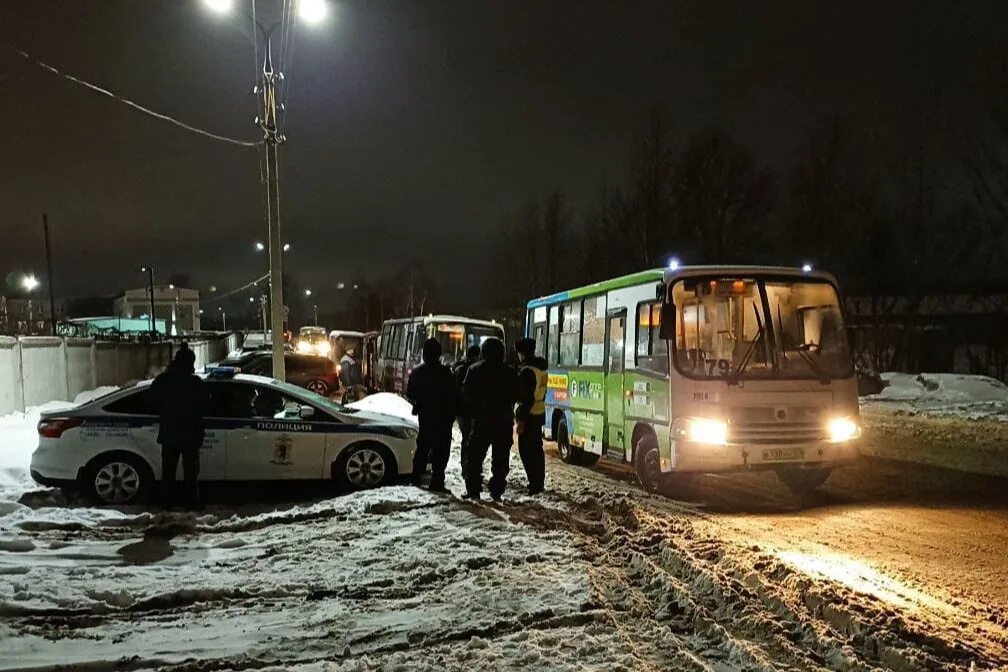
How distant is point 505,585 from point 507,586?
3 cm

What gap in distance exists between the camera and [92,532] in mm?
8438

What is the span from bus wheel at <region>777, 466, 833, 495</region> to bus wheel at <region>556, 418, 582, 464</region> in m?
4.06

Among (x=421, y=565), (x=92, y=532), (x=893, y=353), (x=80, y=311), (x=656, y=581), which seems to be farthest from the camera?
(x=80, y=311)

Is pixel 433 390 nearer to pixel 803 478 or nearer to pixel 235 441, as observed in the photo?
pixel 235 441

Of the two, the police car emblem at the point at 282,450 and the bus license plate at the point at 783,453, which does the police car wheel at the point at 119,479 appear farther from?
the bus license plate at the point at 783,453

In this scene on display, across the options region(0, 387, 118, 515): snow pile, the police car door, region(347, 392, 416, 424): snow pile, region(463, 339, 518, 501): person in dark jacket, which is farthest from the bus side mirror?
region(347, 392, 416, 424): snow pile

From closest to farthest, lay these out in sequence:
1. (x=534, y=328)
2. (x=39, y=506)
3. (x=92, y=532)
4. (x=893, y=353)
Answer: (x=92, y=532) → (x=39, y=506) → (x=534, y=328) → (x=893, y=353)

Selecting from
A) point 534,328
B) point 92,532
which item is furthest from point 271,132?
point 92,532

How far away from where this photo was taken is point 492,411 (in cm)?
980

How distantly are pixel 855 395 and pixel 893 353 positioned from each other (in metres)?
30.9

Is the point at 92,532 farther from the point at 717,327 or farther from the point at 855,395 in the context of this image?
the point at 855,395

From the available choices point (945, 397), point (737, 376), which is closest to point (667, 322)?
point (737, 376)

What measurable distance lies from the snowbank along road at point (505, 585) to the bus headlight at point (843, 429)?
803mm

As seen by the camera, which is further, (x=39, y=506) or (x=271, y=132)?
(x=271, y=132)
